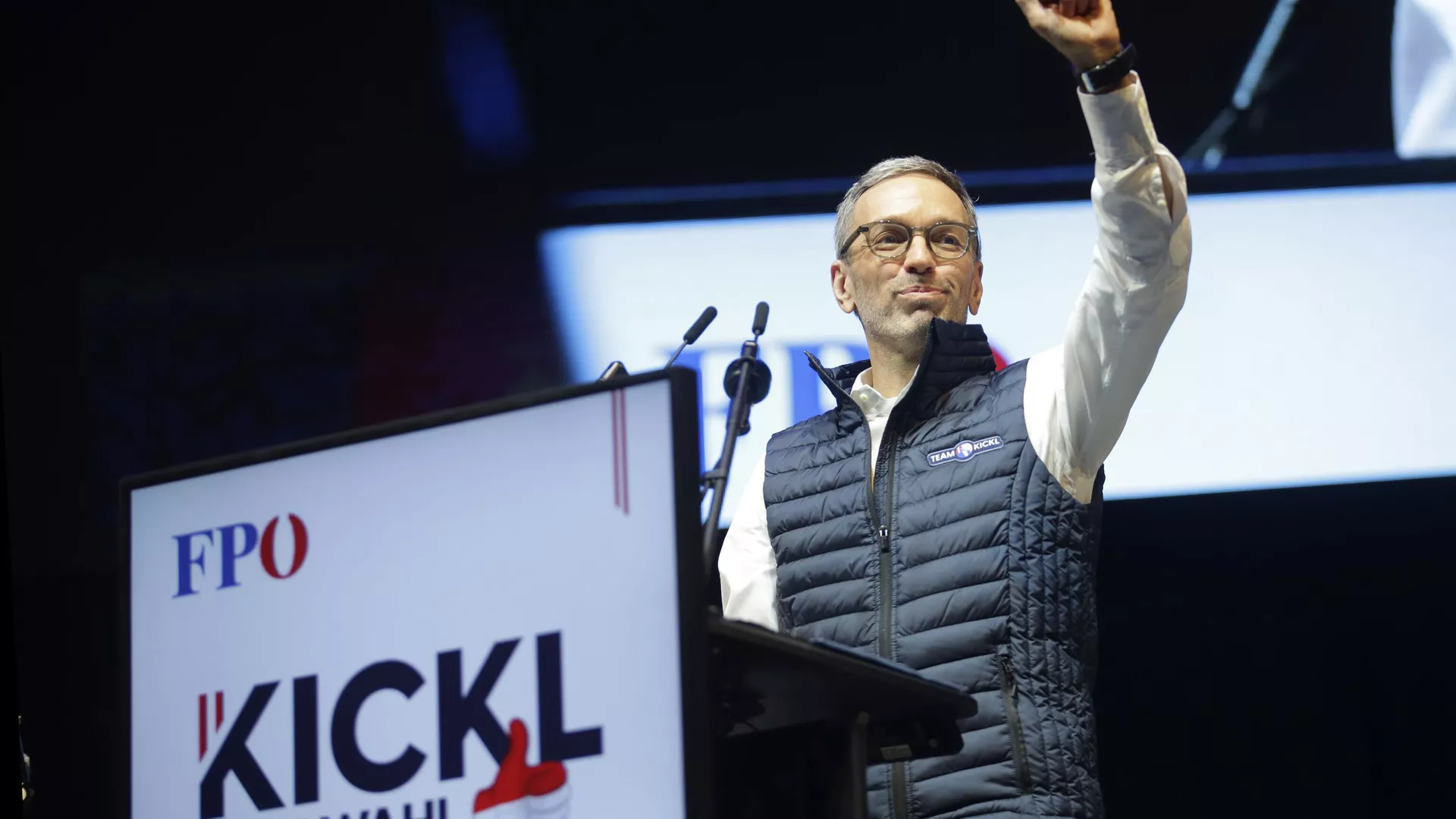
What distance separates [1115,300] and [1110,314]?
24 mm

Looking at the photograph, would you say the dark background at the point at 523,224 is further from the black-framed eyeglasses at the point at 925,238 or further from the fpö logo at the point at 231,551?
the fpö logo at the point at 231,551

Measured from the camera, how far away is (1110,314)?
1922 millimetres

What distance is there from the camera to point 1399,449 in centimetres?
332

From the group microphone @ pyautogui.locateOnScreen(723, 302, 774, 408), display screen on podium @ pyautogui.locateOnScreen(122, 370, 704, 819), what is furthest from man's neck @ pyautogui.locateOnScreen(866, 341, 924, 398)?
display screen on podium @ pyautogui.locateOnScreen(122, 370, 704, 819)

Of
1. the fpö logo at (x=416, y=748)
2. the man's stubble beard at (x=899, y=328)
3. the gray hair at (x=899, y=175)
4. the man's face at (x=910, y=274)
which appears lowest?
the fpö logo at (x=416, y=748)

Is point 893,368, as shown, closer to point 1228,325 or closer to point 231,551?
point 231,551

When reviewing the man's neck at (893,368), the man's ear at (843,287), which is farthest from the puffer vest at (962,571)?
the man's ear at (843,287)

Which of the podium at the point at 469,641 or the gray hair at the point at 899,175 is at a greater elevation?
the gray hair at the point at 899,175

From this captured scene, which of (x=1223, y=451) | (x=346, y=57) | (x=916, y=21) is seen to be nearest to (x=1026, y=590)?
(x=1223, y=451)

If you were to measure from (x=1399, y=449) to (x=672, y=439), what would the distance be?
2.69 m

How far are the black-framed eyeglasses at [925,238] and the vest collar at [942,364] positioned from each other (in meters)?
0.13

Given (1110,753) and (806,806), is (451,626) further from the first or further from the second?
(1110,753)

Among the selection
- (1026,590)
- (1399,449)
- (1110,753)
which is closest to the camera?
(1026,590)

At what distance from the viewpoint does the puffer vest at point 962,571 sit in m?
1.82
